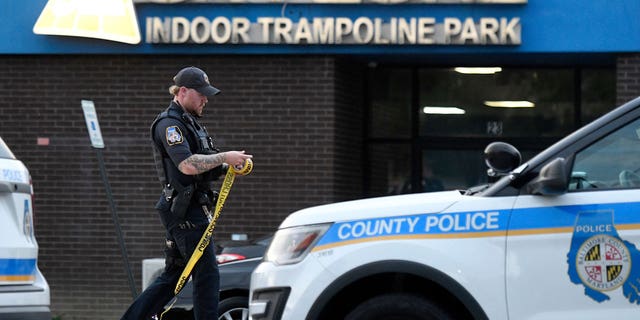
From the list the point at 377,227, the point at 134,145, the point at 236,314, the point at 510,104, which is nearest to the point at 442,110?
the point at 510,104

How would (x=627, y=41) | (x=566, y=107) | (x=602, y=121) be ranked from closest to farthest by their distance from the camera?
(x=602, y=121), (x=627, y=41), (x=566, y=107)

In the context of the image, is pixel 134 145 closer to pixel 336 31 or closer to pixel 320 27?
pixel 320 27

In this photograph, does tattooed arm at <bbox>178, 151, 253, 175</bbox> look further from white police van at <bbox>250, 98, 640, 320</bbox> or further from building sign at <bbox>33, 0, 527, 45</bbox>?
building sign at <bbox>33, 0, 527, 45</bbox>

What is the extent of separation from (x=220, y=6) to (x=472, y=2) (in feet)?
8.63

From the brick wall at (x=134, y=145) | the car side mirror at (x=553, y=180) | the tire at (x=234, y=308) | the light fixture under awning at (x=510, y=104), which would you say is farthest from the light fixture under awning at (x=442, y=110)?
the car side mirror at (x=553, y=180)

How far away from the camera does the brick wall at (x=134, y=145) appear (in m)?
13.8

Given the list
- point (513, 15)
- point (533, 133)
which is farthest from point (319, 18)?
point (533, 133)

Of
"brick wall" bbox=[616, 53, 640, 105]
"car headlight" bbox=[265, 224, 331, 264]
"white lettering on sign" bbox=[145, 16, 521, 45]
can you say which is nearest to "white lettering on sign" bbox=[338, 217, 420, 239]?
"car headlight" bbox=[265, 224, 331, 264]

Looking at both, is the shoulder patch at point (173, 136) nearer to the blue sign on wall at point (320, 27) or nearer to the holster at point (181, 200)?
the holster at point (181, 200)

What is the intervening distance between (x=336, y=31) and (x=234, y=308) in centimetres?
486

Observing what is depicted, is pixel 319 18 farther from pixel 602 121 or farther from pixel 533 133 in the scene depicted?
pixel 602 121

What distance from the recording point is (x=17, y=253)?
22.9ft

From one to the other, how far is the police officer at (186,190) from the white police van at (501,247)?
128cm

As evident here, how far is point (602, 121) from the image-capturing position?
20.5 ft
